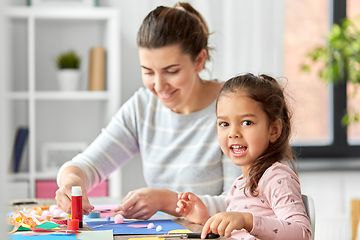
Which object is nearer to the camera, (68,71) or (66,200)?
(66,200)

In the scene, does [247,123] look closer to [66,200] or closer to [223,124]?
[223,124]

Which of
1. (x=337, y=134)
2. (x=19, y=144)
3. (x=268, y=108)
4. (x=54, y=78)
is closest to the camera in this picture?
(x=268, y=108)

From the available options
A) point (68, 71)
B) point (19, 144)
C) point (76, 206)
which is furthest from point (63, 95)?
point (76, 206)

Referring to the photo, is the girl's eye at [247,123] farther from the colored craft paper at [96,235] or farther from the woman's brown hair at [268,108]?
the colored craft paper at [96,235]

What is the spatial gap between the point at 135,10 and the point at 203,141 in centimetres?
159

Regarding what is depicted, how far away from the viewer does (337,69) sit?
9.25ft

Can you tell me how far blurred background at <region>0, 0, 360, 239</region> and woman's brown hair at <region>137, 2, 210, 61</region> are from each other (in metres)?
0.72

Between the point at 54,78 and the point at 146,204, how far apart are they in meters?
1.77

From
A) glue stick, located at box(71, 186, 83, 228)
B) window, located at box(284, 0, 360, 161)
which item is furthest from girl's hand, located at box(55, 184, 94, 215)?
window, located at box(284, 0, 360, 161)

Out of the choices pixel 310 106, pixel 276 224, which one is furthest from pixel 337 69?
pixel 276 224

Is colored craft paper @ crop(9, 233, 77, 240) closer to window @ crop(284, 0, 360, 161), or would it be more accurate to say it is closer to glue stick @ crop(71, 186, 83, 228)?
glue stick @ crop(71, 186, 83, 228)

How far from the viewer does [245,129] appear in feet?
3.29

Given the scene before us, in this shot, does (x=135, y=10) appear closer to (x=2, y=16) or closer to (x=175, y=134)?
(x=175, y=134)

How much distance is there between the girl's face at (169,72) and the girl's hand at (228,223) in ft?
1.99
